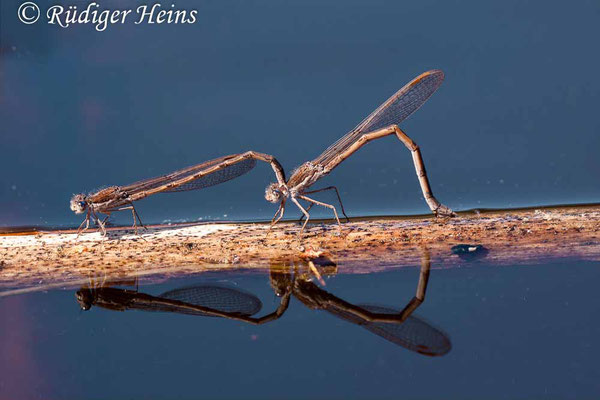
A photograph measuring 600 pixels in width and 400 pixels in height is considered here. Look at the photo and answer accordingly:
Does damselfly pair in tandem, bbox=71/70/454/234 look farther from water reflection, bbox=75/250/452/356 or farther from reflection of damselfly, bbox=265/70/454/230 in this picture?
water reflection, bbox=75/250/452/356

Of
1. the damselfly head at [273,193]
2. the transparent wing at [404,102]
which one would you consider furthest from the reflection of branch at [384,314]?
the transparent wing at [404,102]

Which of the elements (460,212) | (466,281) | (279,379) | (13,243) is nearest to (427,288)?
(466,281)

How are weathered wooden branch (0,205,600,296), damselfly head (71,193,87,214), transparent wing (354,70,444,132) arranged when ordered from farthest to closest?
transparent wing (354,70,444,132) → damselfly head (71,193,87,214) → weathered wooden branch (0,205,600,296)

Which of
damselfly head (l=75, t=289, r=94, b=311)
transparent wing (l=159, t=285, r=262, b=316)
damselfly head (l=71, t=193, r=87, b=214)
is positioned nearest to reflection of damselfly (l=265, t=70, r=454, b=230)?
damselfly head (l=71, t=193, r=87, b=214)

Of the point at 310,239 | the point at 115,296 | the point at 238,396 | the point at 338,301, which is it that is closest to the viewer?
the point at 238,396

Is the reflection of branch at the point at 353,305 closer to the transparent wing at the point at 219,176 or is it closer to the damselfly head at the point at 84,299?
the damselfly head at the point at 84,299

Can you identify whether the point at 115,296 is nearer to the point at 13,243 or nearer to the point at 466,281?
the point at 13,243

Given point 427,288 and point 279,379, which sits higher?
point 427,288
